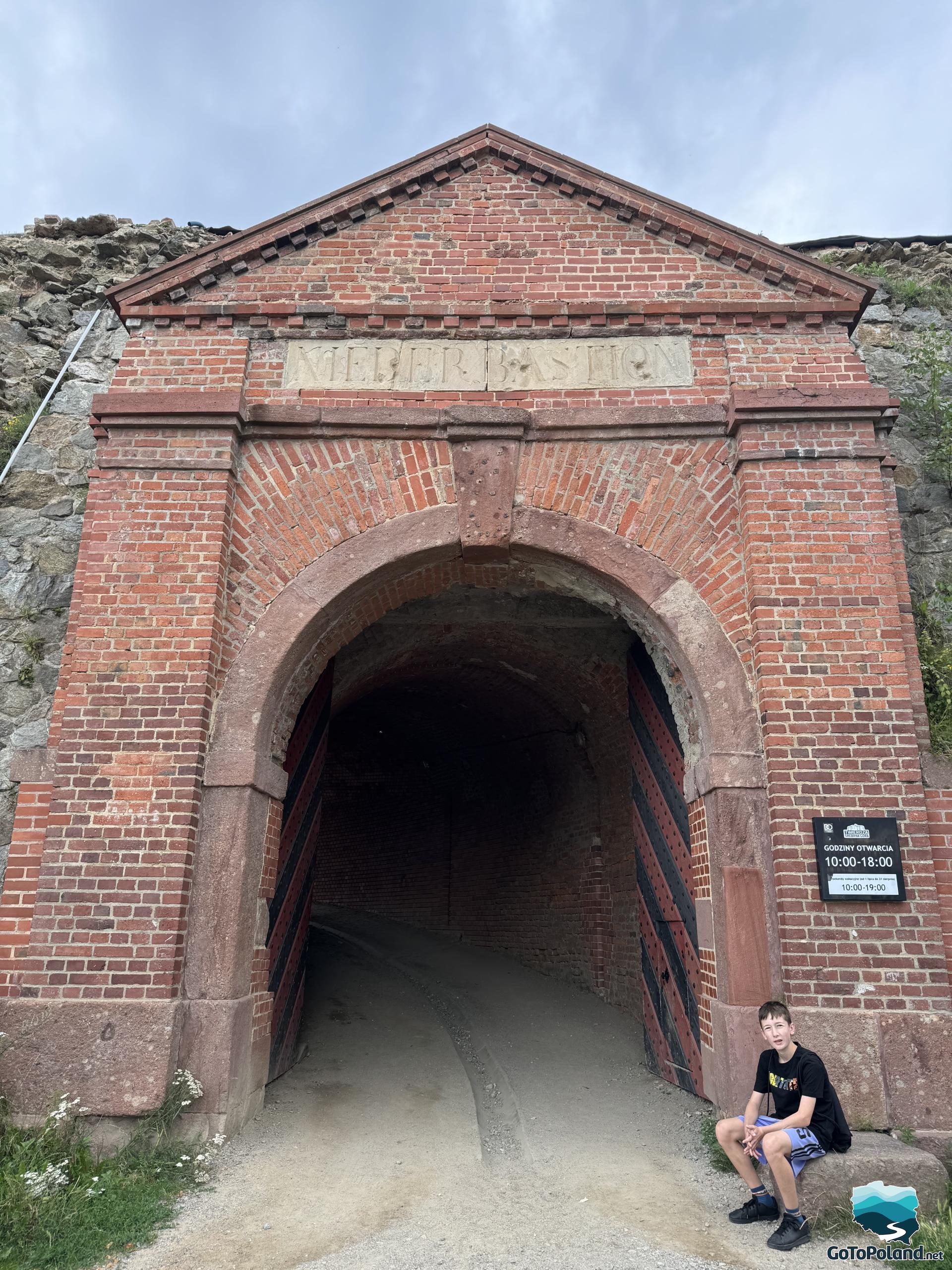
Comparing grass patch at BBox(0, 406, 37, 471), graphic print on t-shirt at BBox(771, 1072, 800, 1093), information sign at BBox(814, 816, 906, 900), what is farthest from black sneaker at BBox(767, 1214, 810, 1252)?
grass patch at BBox(0, 406, 37, 471)

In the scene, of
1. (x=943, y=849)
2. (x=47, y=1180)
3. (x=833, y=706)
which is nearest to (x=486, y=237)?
(x=833, y=706)

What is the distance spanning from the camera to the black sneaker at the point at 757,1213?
404 cm

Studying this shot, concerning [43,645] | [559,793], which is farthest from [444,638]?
[43,645]

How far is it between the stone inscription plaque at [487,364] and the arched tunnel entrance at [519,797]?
175cm

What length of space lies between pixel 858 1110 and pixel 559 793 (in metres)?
5.28

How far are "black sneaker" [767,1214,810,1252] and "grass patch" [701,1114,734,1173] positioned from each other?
606 millimetres

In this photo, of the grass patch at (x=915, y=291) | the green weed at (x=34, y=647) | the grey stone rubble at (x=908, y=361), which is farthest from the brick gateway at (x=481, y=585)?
the grass patch at (x=915, y=291)

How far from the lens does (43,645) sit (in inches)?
255

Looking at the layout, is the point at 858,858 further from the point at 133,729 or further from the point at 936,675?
the point at 133,729

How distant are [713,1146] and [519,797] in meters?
5.78

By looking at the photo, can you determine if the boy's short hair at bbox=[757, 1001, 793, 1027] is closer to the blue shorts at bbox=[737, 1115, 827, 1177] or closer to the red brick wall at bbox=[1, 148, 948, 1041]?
the blue shorts at bbox=[737, 1115, 827, 1177]

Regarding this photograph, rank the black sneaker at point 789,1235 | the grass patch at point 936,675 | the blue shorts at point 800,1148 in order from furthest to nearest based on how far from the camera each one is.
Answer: the grass patch at point 936,675 → the blue shorts at point 800,1148 → the black sneaker at point 789,1235

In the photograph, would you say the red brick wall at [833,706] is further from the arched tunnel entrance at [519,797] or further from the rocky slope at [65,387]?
the rocky slope at [65,387]

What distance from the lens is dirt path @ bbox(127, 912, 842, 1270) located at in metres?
3.82
